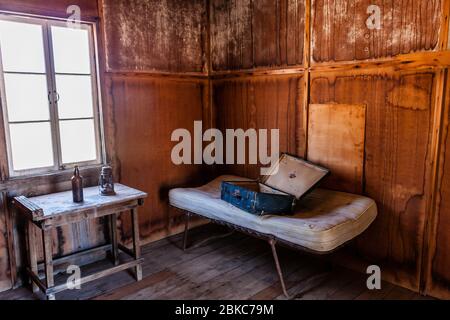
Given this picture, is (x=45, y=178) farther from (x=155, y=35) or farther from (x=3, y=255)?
(x=155, y=35)

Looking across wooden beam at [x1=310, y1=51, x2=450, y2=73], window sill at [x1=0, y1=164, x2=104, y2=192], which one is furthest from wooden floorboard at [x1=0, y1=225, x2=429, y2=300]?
wooden beam at [x1=310, y1=51, x2=450, y2=73]

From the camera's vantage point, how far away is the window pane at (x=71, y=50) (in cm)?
306

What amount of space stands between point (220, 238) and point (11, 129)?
2169mm

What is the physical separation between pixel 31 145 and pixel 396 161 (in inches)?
113

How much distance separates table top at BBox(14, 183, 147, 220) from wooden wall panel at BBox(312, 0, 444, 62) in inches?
78.3

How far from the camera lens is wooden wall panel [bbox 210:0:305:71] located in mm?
3346

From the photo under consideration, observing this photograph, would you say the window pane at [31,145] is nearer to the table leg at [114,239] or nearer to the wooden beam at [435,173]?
the table leg at [114,239]

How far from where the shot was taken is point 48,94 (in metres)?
3.04

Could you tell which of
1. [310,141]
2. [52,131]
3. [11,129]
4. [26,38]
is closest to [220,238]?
[310,141]

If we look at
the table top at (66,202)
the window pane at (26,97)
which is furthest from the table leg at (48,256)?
the window pane at (26,97)

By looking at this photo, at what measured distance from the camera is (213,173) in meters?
4.35

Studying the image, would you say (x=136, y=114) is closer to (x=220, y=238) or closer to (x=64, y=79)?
(x=64, y=79)

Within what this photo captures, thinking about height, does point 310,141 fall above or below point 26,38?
below

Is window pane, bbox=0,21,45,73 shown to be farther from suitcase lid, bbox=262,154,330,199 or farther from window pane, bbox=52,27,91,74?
suitcase lid, bbox=262,154,330,199
